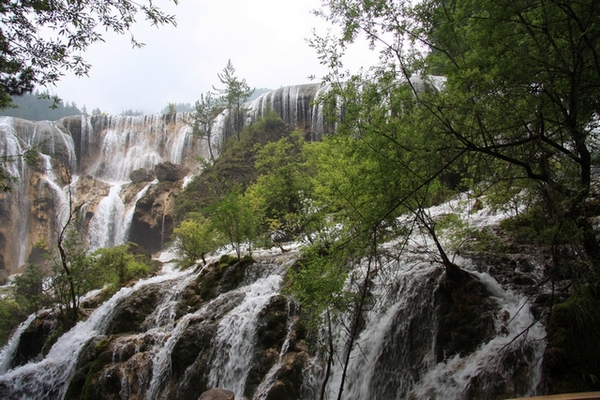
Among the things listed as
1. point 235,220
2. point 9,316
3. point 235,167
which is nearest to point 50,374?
point 235,220

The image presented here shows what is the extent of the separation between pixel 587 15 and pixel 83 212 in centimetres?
3176

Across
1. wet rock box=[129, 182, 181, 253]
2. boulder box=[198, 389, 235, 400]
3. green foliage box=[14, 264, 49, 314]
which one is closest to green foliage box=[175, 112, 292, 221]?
wet rock box=[129, 182, 181, 253]

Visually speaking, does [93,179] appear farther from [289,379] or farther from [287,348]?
[289,379]

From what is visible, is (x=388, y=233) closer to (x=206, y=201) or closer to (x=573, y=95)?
(x=573, y=95)

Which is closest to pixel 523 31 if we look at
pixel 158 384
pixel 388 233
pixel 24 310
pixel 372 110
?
pixel 372 110

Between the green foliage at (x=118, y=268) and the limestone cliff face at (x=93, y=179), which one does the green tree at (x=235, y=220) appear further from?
the limestone cliff face at (x=93, y=179)

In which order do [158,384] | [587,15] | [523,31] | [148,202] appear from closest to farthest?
1. [587,15]
2. [523,31]
3. [158,384]
4. [148,202]

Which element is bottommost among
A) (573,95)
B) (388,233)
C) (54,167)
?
(388,233)

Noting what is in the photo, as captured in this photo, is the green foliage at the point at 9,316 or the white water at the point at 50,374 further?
the green foliage at the point at 9,316

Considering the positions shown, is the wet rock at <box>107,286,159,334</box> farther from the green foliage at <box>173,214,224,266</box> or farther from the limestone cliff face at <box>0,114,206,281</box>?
the limestone cliff face at <box>0,114,206,281</box>

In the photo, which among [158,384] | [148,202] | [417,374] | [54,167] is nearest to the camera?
[417,374]

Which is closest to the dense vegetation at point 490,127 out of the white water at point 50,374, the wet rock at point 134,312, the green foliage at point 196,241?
the wet rock at point 134,312

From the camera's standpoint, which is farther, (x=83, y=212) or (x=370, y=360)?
(x=83, y=212)

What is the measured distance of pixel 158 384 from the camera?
7.99 meters
